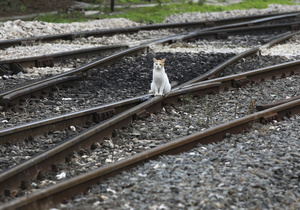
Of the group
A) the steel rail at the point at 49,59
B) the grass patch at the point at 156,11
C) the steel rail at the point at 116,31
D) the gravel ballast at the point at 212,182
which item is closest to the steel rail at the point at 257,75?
the gravel ballast at the point at 212,182

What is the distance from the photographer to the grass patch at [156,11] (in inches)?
678

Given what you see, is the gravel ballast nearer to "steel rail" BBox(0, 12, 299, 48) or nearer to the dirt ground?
"steel rail" BBox(0, 12, 299, 48)

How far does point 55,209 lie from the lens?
428 cm

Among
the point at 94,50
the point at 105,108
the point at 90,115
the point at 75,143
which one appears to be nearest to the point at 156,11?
the point at 94,50

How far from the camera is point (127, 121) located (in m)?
6.74

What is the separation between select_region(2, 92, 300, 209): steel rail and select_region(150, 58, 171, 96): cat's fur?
164mm

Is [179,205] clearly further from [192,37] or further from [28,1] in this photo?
[28,1]

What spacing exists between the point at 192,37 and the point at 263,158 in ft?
28.0

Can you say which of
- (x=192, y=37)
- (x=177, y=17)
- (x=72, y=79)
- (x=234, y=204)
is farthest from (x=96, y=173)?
(x=177, y=17)

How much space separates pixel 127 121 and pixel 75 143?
1.23m

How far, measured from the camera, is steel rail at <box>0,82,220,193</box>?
4.80 m

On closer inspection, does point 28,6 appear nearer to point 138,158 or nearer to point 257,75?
point 257,75

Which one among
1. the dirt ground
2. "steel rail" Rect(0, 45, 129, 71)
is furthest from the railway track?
the dirt ground

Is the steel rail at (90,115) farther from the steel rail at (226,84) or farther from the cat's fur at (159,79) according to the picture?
the cat's fur at (159,79)
